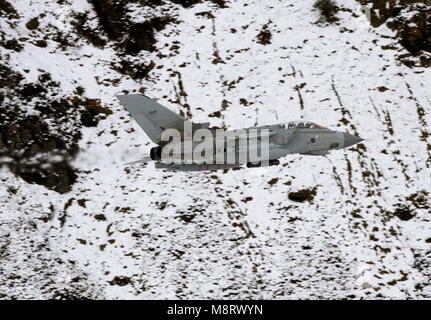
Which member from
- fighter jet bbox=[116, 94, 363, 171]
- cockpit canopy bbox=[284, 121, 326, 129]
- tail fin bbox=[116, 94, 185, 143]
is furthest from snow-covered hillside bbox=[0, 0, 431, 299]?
cockpit canopy bbox=[284, 121, 326, 129]

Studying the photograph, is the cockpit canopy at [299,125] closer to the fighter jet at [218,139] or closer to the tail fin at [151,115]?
the fighter jet at [218,139]

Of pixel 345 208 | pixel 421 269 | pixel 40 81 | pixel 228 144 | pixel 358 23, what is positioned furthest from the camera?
pixel 358 23

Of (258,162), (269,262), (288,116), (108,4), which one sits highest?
(108,4)

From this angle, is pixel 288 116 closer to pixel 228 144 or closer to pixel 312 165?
pixel 312 165

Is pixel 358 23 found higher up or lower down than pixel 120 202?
higher up

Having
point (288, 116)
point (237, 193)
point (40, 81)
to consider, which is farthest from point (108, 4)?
point (237, 193)

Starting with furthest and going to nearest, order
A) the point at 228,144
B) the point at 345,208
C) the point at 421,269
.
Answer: the point at 345,208 < the point at 421,269 < the point at 228,144

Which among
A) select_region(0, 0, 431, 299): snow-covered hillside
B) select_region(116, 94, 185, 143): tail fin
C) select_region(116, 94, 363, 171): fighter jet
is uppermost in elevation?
select_region(116, 94, 185, 143): tail fin

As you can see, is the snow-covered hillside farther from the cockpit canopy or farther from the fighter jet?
the cockpit canopy
